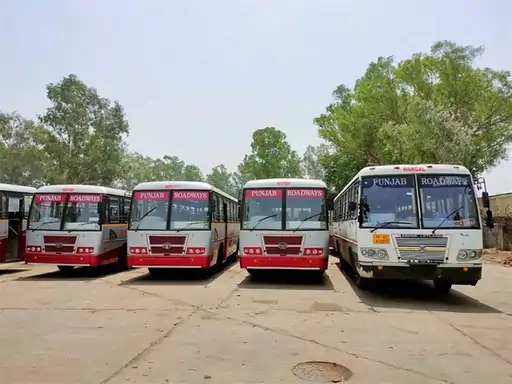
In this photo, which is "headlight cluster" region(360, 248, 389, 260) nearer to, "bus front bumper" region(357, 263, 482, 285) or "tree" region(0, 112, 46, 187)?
"bus front bumper" region(357, 263, 482, 285)

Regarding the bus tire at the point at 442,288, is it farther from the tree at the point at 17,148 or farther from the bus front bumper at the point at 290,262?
the tree at the point at 17,148

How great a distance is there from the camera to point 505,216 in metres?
26.8

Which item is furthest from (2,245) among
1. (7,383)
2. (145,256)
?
(7,383)

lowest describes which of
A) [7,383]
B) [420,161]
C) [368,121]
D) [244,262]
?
[7,383]

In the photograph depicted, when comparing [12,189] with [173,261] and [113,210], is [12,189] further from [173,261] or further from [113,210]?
[173,261]

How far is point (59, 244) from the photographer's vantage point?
14656mm

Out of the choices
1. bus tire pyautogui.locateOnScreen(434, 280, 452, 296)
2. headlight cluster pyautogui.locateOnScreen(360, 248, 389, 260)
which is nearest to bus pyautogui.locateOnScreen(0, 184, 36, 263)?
headlight cluster pyautogui.locateOnScreen(360, 248, 389, 260)

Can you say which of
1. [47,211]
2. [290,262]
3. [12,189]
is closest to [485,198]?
[290,262]

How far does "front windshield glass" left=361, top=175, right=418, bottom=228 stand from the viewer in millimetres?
10492

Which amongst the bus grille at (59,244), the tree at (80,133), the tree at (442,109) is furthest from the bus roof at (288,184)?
the tree at (80,133)

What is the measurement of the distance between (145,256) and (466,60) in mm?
A: 22502

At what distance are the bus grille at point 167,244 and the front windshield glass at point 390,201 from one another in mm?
5506

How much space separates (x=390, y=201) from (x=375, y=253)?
123cm

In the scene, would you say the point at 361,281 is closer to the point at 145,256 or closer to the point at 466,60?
the point at 145,256
